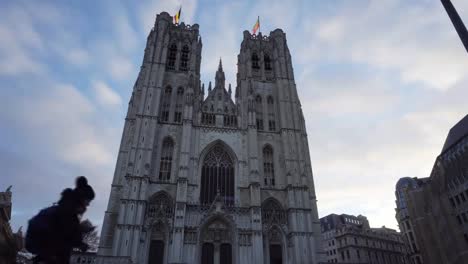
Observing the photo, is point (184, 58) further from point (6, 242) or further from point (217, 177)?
point (6, 242)

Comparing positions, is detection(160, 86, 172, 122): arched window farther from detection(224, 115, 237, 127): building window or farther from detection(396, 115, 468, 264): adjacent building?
detection(396, 115, 468, 264): adjacent building

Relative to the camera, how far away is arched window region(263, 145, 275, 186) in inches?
1239

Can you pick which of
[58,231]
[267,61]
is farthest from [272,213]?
[58,231]

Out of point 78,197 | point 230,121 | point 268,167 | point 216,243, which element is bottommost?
point 78,197

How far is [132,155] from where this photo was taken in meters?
28.7

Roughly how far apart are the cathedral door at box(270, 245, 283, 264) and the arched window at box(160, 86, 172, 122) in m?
17.0

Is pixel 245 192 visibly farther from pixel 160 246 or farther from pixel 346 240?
pixel 346 240

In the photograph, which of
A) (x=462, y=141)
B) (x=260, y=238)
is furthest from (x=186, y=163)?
(x=462, y=141)

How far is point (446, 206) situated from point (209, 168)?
81.6 ft

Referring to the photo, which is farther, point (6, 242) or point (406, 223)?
point (406, 223)

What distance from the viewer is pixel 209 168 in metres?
31.0

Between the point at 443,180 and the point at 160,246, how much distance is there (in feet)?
96.8

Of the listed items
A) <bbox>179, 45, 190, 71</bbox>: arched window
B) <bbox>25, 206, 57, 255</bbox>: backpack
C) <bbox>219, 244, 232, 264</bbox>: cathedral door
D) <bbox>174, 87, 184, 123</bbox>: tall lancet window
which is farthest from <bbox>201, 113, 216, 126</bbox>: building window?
<bbox>25, 206, 57, 255</bbox>: backpack


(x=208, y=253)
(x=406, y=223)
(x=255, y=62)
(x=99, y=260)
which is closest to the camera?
(x=99, y=260)
